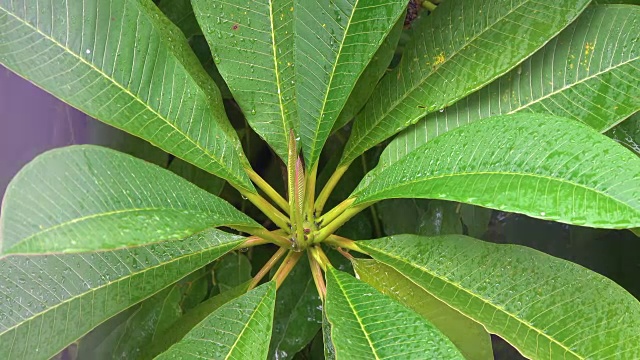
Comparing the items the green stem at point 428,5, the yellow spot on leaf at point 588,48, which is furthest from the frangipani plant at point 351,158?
the green stem at point 428,5

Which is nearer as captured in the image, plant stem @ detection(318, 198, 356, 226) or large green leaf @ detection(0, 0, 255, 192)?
large green leaf @ detection(0, 0, 255, 192)

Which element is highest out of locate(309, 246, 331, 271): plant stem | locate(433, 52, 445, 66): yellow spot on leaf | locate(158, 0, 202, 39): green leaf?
locate(158, 0, 202, 39): green leaf

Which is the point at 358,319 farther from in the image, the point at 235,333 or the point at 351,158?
the point at 351,158

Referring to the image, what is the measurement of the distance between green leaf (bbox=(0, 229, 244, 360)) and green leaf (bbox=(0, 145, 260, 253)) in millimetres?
147

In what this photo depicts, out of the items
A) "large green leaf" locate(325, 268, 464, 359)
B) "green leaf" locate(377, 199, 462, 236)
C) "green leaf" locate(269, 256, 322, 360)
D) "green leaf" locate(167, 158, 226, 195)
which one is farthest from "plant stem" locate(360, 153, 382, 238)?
"large green leaf" locate(325, 268, 464, 359)

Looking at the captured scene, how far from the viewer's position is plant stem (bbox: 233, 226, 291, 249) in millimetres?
707

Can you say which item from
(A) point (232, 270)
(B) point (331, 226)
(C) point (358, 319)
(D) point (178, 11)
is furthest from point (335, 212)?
(D) point (178, 11)

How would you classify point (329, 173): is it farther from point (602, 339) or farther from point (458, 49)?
point (602, 339)

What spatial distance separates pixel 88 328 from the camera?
2.16ft

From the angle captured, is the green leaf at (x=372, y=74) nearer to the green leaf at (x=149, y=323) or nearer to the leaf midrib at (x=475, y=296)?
the leaf midrib at (x=475, y=296)

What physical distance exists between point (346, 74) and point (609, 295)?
0.39 meters

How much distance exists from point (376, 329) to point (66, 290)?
347 mm

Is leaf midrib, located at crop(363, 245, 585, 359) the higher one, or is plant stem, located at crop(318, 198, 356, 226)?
plant stem, located at crop(318, 198, 356, 226)

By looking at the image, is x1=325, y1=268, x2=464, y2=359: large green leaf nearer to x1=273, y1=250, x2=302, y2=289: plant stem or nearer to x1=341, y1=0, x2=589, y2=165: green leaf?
x1=273, y1=250, x2=302, y2=289: plant stem
